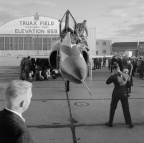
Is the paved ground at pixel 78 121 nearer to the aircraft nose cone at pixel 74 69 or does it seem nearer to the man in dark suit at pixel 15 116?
the aircraft nose cone at pixel 74 69

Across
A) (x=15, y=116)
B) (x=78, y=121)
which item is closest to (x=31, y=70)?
(x=78, y=121)

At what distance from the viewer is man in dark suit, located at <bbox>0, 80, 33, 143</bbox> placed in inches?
64.2

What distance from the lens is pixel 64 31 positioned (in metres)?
7.46

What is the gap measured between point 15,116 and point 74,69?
2593 millimetres

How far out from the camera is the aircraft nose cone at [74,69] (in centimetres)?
414

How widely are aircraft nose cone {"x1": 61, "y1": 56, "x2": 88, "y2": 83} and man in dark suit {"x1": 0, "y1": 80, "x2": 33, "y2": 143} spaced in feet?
7.63

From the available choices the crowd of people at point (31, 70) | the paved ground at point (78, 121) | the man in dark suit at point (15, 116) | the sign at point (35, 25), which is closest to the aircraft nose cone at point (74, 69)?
the paved ground at point (78, 121)

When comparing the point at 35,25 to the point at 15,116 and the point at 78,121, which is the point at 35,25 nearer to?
the point at 78,121

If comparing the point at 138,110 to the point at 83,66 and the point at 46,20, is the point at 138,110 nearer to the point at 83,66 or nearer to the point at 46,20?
the point at 83,66

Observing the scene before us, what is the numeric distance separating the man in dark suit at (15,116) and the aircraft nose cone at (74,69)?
233 cm

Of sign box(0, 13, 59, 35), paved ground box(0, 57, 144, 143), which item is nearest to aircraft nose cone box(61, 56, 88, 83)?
paved ground box(0, 57, 144, 143)

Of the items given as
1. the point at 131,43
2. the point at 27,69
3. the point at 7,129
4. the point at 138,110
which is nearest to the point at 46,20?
the point at 27,69

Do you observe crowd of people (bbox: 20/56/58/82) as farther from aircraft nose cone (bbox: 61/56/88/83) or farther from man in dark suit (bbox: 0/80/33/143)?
man in dark suit (bbox: 0/80/33/143)

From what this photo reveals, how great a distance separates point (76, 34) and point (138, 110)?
11.0ft
